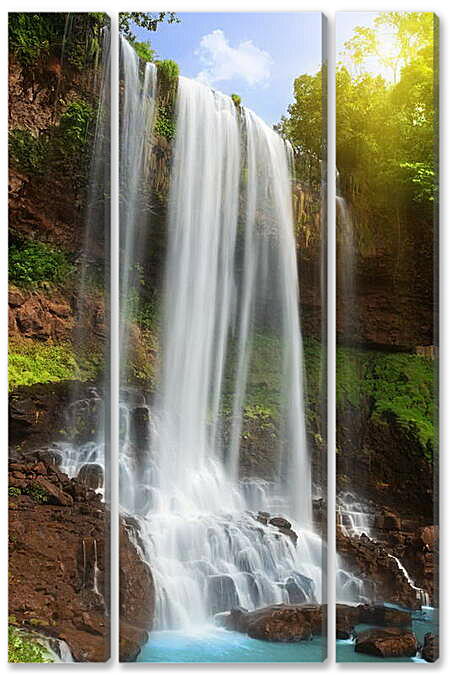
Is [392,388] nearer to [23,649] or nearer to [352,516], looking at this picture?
[352,516]

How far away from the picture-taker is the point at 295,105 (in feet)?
10.8

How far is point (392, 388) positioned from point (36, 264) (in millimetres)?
1732

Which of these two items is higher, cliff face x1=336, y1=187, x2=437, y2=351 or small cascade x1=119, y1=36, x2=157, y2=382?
small cascade x1=119, y1=36, x2=157, y2=382

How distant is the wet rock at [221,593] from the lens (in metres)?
3.20

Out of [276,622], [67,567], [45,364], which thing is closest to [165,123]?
[45,364]

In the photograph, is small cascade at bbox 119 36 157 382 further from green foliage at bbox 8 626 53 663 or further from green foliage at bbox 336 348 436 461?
green foliage at bbox 8 626 53 663

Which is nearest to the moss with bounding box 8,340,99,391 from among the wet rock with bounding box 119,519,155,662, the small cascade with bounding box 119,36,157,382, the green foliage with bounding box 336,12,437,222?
the small cascade with bounding box 119,36,157,382

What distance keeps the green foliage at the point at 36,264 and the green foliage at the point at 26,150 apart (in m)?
0.35

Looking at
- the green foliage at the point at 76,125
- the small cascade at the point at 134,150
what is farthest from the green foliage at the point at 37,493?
the green foliage at the point at 76,125

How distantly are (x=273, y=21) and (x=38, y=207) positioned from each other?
1378 mm

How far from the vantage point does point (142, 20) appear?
11.0 feet

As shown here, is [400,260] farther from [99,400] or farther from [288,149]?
[99,400]

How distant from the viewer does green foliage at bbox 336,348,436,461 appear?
328 centimetres

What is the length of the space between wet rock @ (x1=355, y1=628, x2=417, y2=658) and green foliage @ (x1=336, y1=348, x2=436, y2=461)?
792mm
